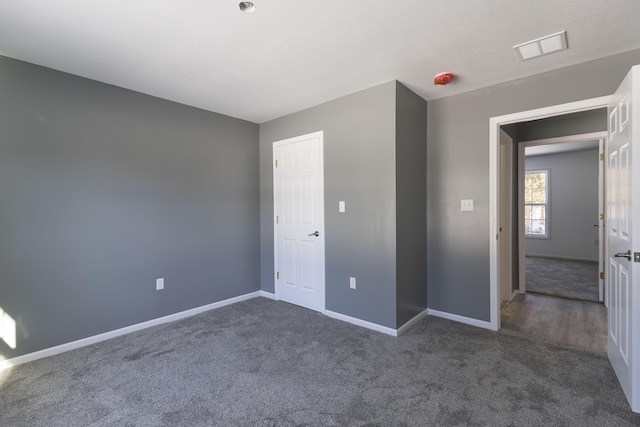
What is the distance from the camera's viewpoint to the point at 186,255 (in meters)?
3.49

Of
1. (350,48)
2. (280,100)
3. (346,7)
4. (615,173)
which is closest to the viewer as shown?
(346,7)

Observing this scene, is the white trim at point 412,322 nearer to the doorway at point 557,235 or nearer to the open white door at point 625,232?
the doorway at point 557,235

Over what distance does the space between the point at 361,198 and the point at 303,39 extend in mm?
1561

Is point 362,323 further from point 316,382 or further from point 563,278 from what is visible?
point 563,278

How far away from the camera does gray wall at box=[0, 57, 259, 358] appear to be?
245 cm

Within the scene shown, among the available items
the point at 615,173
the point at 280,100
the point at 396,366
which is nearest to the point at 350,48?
the point at 280,100

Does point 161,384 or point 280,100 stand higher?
point 280,100

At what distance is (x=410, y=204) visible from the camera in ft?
10.3

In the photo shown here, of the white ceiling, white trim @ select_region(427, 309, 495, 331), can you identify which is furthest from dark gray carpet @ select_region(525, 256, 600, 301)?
the white ceiling

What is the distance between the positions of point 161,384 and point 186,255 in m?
1.58

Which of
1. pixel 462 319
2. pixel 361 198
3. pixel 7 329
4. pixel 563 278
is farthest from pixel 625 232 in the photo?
pixel 7 329

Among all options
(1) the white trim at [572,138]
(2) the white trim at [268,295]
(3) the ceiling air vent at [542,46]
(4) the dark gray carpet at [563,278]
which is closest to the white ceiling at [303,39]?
(3) the ceiling air vent at [542,46]

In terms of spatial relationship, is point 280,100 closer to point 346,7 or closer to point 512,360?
point 346,7

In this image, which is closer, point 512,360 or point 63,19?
point 63,19
